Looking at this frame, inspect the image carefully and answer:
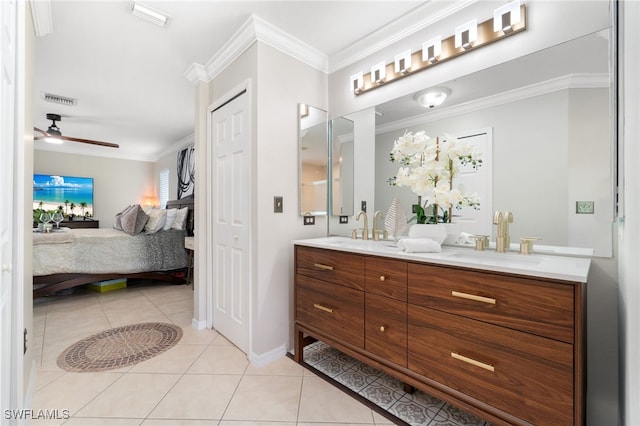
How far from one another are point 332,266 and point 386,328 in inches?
18.5

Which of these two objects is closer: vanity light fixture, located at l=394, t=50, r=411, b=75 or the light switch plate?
the light switch plate

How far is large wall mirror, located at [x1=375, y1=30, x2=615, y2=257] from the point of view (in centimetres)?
125

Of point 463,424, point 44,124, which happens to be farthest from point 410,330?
point 44,124

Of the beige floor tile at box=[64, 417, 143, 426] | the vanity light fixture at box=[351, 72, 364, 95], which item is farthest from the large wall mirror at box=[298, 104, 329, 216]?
the beige floor tile at box=[64, 417, 143, 426]

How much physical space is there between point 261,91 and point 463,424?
2315 millimetres

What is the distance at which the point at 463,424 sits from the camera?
1.41 meters

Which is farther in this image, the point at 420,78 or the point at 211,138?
the point at 211,138

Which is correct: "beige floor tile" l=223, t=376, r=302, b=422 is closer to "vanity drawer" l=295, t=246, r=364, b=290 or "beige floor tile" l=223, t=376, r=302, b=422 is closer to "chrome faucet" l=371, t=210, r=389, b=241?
"vanity drawer" l=295, t=246, r=364, b=290

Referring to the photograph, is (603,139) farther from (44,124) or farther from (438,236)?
(44,124)

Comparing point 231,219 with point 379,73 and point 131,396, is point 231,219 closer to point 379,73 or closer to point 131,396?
point 131,396

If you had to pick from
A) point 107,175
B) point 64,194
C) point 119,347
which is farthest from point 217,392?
point 107,175

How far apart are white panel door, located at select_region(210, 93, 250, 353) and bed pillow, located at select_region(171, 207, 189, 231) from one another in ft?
7.06

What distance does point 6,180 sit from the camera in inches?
40.4

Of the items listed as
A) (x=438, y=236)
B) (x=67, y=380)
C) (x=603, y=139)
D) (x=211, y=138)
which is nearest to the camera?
(x=603, y=139)
